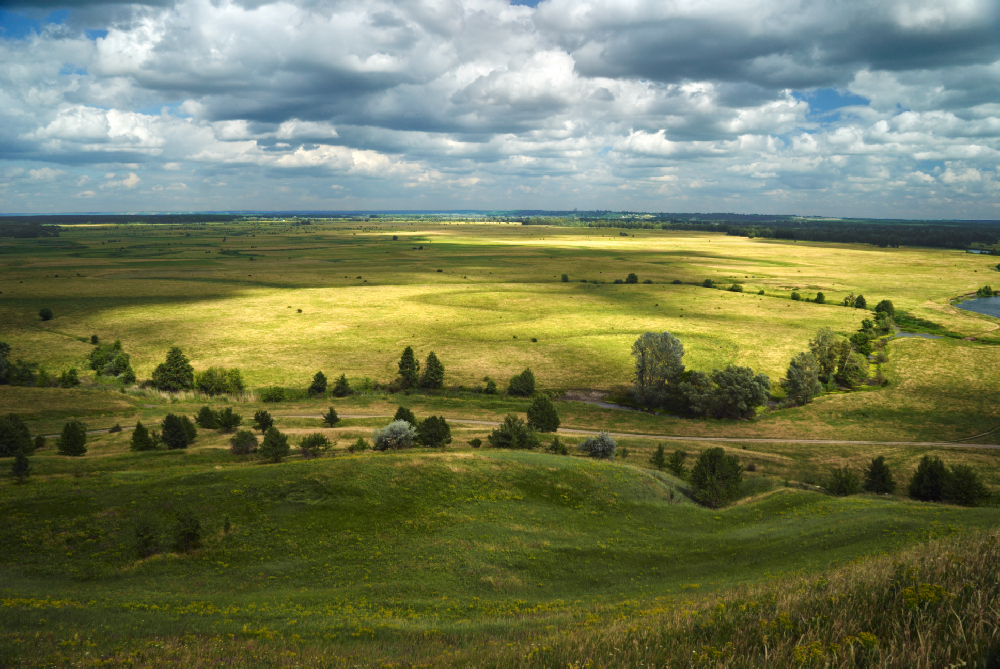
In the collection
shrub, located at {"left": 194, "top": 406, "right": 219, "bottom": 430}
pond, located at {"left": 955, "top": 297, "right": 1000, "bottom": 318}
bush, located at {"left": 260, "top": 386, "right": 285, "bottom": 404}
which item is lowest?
bush, located at {"left": 260, "top": 386, "right": 285, "bottom": 404}

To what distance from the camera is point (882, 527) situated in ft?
101

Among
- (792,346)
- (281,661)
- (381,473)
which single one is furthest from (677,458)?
(792,346)

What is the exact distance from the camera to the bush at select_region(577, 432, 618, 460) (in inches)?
2341

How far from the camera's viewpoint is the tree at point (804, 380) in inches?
3558

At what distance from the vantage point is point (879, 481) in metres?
53.1

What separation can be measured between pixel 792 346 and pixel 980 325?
61825 mm

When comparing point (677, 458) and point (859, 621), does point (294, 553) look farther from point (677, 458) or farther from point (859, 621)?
point (677, 458)

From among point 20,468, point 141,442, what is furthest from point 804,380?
point 20,468

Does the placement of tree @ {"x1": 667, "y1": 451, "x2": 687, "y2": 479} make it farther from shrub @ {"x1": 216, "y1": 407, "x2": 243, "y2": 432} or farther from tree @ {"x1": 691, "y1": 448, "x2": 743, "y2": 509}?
shrub @ {"x1": 216, "y1": 407, "x2": 243, "y2": 432}

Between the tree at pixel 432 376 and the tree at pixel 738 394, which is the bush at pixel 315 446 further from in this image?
the tree at pixel 738 394

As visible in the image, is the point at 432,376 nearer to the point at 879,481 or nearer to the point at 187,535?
the point at 187,535

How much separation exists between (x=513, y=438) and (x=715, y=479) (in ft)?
76.2

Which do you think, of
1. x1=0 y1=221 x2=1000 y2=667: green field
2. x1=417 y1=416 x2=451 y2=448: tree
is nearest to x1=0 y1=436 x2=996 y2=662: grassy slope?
x1=0 y1=221 x2=1000 y2=667: green field

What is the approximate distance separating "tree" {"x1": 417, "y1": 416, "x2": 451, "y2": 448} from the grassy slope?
467 inches
